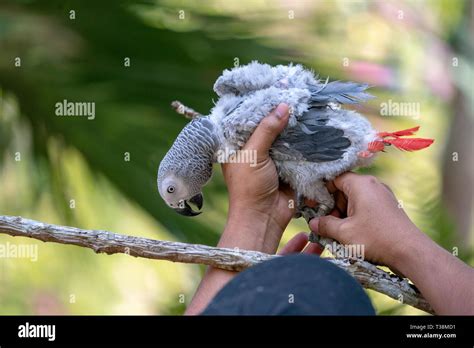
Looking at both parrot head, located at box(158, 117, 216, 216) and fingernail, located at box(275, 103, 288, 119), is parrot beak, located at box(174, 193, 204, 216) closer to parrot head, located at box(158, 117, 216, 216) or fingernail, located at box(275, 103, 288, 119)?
parrot head, located at box(158, 117, 216, 216)

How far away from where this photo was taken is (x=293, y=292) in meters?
0.53

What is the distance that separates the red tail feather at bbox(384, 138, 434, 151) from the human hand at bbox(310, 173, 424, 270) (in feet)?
0.27

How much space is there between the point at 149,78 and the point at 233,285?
907 mm

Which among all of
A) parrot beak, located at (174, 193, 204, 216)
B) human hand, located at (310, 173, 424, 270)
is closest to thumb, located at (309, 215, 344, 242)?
human hand, located at (310, 173, 424, 270)

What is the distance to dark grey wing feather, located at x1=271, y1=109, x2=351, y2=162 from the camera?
904 millimetres

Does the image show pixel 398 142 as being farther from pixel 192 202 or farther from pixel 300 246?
pixel 192 202

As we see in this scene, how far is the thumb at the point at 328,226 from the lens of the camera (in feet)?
2.79

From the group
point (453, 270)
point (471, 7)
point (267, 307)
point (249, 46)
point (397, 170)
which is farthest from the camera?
point (471, 7)

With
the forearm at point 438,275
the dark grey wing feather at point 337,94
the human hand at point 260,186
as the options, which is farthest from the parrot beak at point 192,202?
the forearm at point 438,275

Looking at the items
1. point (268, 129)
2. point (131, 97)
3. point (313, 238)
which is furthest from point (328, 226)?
point (131, 97)
